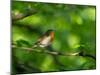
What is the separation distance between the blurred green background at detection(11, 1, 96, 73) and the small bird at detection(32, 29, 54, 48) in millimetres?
39

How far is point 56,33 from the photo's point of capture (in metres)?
2.40

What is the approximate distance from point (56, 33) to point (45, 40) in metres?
0.15

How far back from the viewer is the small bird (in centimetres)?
233

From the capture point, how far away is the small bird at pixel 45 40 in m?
2.33

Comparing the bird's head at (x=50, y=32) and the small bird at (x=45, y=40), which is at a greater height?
the bird's head at (x=50, y=32)

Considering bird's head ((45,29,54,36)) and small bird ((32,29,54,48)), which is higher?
bird's head ((45,29,54,36))

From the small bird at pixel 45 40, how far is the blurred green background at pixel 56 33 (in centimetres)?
4

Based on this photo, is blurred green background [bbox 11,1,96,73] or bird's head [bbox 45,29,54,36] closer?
blurred green background [bbox 11,1,96,73]

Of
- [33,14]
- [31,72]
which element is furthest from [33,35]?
[31,72]

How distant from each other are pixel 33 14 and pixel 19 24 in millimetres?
187

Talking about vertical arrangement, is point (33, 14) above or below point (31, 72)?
above

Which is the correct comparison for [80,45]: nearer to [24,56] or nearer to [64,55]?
[64,55]

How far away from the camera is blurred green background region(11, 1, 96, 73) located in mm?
2256

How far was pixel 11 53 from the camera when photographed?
2.22 m
